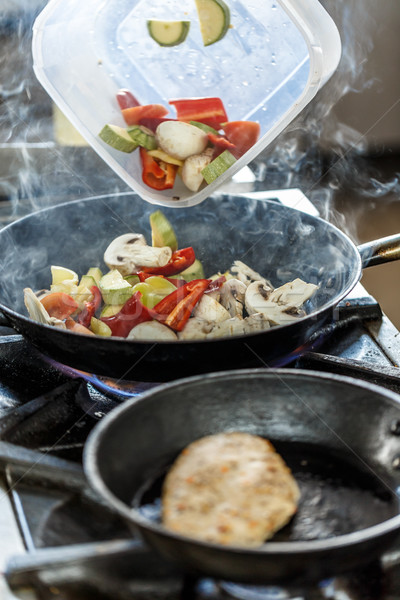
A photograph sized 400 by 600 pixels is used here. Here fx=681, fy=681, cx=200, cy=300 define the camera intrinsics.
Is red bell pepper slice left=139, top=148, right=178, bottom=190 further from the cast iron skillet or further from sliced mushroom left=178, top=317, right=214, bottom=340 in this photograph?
the cast iron skillet

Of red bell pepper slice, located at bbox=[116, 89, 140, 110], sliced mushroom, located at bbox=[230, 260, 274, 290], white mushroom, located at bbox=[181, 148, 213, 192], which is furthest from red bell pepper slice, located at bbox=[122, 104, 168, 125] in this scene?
sliced mushroom, located at bbox=[230, 260, 274, 290]

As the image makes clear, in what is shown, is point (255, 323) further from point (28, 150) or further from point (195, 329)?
point (28, 150)

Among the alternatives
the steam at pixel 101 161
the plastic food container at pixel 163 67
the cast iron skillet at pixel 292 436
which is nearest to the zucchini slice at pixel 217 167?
the plastic food container at pixel 163 67

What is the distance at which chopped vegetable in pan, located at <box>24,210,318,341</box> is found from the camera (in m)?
1.39

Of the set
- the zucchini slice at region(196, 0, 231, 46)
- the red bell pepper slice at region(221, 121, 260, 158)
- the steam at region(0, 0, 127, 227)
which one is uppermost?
the zucchini slice at region(196, 0, 231, 46)

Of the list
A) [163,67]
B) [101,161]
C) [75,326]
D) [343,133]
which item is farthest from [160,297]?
[343,133]

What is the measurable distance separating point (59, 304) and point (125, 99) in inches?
20.6

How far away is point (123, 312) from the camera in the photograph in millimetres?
1450

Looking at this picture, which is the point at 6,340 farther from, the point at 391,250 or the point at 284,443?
the point at 391,250

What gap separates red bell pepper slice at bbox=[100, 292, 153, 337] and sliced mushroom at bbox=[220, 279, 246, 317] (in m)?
0.19

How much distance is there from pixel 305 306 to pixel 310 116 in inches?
115

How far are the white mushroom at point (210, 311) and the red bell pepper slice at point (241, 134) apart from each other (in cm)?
36

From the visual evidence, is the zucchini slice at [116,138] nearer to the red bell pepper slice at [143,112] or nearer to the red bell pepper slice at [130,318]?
the red bell pepper slice at [143,112]

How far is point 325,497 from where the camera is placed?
0.92 meters
